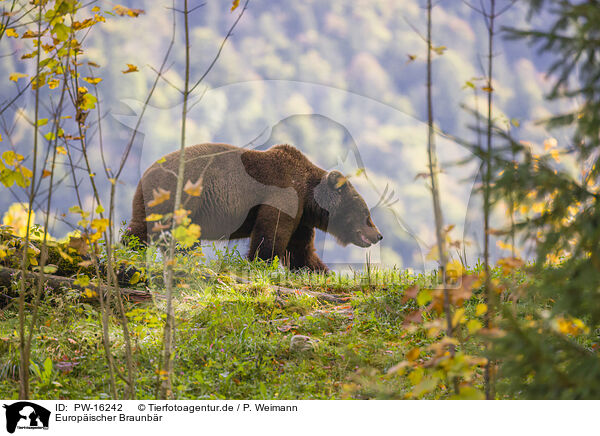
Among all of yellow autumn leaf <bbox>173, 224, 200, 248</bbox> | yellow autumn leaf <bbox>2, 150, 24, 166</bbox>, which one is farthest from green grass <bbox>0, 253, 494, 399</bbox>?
yellow autumn leaf <bbox>2, 150, 24, 166</bbox>

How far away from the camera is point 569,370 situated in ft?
6.48

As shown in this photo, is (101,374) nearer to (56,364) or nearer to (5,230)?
(56,364)

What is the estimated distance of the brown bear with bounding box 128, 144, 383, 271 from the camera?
579 cm

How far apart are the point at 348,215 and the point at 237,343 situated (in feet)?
9.71

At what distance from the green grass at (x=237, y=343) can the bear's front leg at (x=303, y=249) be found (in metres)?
1.38

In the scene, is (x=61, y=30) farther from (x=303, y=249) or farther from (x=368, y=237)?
(x=303, y=249)

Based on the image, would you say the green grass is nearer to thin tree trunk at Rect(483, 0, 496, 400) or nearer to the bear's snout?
thin tree trunk at Rect(483, 0, 496, 400)

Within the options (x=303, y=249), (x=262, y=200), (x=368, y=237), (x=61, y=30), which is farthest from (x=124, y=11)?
(x=303, y=249)

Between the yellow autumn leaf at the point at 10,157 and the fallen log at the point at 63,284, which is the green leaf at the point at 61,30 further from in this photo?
the fallen log at the point at 63,284

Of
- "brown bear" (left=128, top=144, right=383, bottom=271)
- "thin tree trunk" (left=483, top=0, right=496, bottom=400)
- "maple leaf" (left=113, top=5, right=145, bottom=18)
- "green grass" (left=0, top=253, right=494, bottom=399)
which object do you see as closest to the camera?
"thin tree trunk" (left=483, top=0, right=496, bottom=400)

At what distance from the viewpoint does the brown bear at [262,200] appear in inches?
228

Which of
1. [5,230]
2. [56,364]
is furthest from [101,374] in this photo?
[5,230]

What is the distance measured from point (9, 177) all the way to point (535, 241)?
2.53 meters
